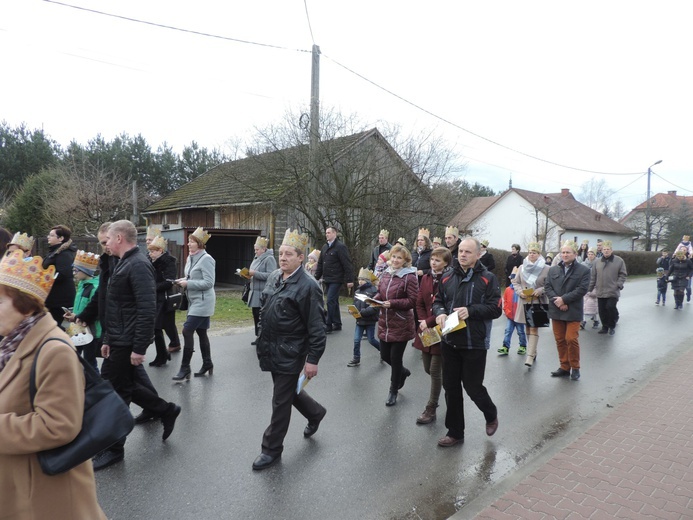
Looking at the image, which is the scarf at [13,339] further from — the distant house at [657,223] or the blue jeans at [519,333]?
the distant house at [657,223]

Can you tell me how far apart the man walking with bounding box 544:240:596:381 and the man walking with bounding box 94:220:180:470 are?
18.3 ft

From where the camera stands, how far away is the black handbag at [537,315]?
7184mm

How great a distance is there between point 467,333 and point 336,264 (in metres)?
5.43

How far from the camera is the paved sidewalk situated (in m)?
3.39

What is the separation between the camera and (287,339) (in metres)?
3.94

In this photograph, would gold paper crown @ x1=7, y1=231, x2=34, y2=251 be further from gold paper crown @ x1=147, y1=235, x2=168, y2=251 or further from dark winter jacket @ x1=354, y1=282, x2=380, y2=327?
dark winter jacket @ x1=354, y1=282, x2=380, y2=327

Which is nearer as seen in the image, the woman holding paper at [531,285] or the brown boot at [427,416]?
the brown boot at [427,416]

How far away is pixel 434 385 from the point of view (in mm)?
5133

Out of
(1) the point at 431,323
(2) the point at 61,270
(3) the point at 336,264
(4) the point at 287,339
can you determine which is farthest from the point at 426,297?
(3) the point at 336,264

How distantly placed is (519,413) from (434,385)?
1.19 meters

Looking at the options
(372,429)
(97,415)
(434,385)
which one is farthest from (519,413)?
(97,415)

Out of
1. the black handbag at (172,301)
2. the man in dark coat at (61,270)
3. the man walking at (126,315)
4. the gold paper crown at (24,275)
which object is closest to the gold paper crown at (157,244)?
the black handbag at (172,301)

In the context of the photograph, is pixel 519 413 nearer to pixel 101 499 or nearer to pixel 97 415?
pixel 101 499

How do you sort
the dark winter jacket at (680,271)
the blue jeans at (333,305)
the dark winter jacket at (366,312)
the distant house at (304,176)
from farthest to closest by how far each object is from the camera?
the distant house at (304,176) → the dark winter jacket at (680,271) → the blue jeans at (333,305) → the dark winter jacket at (366,312)
